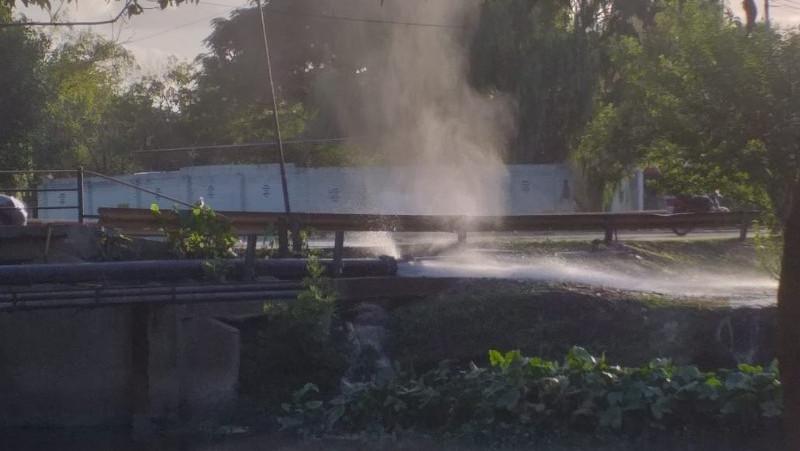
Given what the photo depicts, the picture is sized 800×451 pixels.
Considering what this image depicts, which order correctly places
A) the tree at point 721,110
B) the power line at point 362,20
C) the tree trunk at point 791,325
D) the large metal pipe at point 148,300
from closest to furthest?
1. the tree trunk at point 791,325
2. the large metal pipe at point 148,300
3. the tree at point 721,110
4. the power line at point 362,20

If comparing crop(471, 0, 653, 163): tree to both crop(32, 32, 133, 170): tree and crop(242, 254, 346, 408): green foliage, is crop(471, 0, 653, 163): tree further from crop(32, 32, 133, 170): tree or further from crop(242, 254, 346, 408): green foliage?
crop(242, 254, 346, 408): green foliage

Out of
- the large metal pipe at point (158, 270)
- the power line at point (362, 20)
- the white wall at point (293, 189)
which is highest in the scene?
the power line at point (362, 20)

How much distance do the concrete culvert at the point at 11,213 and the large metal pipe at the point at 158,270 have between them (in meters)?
7.04

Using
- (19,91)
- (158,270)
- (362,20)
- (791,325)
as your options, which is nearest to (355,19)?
(362,20)

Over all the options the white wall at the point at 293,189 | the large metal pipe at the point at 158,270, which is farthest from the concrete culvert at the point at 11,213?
the white wall at the point at 293,189

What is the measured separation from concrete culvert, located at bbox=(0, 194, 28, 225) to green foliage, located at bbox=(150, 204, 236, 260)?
19.4 ft

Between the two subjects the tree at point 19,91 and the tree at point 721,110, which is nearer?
the tree at point 721,110

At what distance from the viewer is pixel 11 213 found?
19.4 m

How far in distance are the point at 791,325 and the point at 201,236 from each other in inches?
386

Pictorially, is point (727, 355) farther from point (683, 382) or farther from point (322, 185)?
point (322, 185)

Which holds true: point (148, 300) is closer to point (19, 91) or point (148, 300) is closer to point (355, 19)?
point (19, 91)

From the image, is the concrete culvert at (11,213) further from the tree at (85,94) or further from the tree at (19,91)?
the tree at (85,94)

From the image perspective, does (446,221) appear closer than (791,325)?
No

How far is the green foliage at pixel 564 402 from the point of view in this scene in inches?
374
